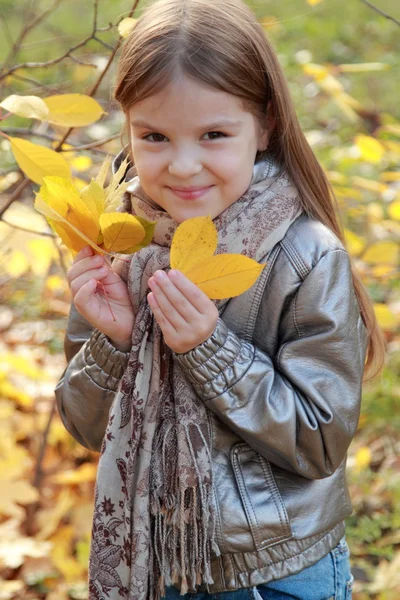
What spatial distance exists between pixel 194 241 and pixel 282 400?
0.34 metres

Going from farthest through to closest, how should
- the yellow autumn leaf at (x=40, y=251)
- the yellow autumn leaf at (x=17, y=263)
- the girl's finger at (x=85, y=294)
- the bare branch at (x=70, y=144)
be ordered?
the yellow autumn leaf at (x=17, y=263) < the yellow autumn leaf at (x=40, y=251) < the bare branch at (x=70, y=144) < the girl's finger at (x=85, y=294)

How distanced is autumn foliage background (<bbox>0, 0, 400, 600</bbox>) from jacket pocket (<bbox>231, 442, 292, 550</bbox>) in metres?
0.65

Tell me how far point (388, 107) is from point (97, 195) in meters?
4.66

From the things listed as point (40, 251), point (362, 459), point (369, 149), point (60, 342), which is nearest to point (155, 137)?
point (40, 251)

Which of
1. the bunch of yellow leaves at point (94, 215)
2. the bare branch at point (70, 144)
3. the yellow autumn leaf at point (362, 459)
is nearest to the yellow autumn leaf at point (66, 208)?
the bunch of yellow leaves at point (94, 215)

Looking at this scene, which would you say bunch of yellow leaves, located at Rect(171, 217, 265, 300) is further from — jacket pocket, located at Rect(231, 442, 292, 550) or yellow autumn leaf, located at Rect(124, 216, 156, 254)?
jacket pocket, located at Rect(231, 442, 292, 550)

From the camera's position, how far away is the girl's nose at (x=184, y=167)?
4.17 feet

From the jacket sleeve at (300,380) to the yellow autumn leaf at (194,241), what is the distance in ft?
0.55

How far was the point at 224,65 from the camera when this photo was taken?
127 centimetres

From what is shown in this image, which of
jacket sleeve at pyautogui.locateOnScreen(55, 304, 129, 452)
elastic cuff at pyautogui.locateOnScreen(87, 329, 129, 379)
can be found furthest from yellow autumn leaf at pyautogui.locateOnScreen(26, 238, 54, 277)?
elastic cuff at pyautogui.locateOnScreen(87, 329, 129, 379)

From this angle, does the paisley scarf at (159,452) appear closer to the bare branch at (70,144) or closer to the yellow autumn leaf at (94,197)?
the yellow autumn leaf at (94,197)

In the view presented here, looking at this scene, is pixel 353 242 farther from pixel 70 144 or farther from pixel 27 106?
pixel 27 106

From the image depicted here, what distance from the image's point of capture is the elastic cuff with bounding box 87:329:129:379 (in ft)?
4.73

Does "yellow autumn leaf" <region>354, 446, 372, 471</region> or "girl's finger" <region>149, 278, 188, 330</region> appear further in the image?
"yellow autumn leaf" <region>354, 446, 372, 471</region>
